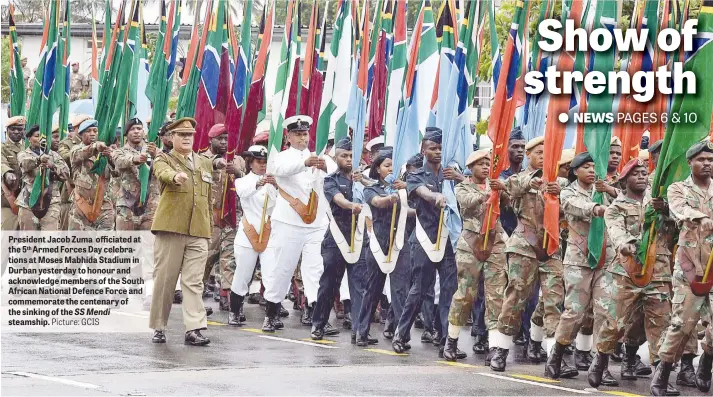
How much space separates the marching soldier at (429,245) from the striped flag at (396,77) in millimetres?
1366

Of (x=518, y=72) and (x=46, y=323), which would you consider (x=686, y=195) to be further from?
(x=46, y=323)

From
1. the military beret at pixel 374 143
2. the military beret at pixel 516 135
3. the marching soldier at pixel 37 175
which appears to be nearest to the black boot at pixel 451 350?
the military beret at pixel 516 135

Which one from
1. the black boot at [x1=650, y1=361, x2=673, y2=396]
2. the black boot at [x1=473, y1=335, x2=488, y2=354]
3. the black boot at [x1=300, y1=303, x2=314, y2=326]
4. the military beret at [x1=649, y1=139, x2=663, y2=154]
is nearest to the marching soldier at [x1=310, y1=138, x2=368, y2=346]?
the black boot at [x1=300, y1=303, x2=314, y2=326]

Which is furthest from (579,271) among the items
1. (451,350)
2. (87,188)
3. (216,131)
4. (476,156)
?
(87,188)

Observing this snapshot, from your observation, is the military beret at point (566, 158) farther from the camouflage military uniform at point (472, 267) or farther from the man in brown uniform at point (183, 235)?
the man in brown uniform at point (183, 235)

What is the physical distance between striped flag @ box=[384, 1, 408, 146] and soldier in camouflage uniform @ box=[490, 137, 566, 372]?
289 cm

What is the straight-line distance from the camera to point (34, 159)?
16609mm

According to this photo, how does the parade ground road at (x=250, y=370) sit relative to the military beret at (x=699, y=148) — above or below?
below

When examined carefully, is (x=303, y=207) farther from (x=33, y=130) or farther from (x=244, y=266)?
(x=33, y=130)

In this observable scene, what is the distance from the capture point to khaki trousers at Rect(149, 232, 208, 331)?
1329 centimetres

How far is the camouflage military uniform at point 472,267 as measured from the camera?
1280 cm

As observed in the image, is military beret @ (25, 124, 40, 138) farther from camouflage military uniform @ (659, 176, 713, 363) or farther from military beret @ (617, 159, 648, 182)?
camouflage military uniform @ (659, 176, 713, 363)

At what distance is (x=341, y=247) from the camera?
14414 mm

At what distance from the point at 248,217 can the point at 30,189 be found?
2780mm
